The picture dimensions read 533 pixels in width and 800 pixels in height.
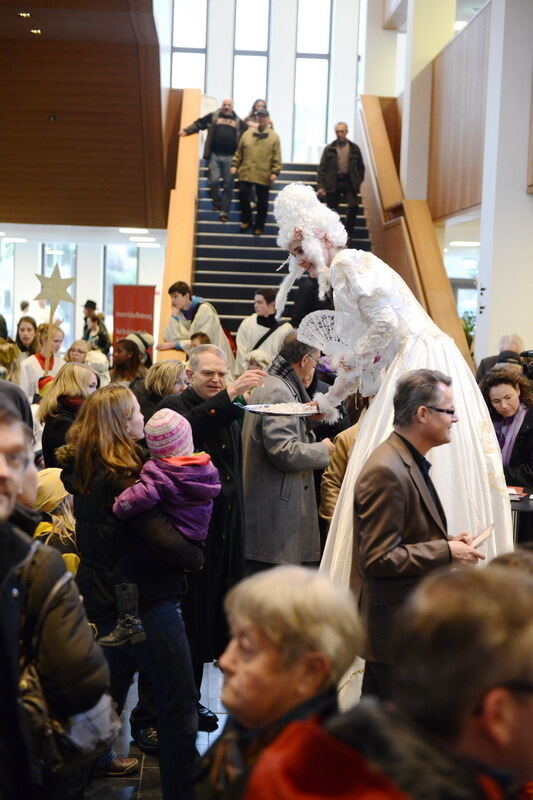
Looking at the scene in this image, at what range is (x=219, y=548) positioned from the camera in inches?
176

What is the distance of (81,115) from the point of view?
14516 millimetres

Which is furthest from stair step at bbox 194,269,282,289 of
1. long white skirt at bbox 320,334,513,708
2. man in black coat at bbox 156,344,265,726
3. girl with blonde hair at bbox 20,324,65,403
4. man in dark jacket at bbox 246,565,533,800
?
man in dark jacket at bbox 246,565,533,800

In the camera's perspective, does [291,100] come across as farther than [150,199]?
Yes

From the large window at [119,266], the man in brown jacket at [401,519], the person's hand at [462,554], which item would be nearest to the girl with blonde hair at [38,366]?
the man in brown jacket at [401,519]

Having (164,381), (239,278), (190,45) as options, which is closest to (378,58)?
(239,278)

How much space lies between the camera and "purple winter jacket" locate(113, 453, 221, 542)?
10.9 feet

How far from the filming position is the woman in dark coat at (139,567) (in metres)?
3.36

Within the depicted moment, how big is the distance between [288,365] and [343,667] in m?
3.26

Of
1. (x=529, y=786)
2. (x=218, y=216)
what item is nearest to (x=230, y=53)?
(x=218, y=216)

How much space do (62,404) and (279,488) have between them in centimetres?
125

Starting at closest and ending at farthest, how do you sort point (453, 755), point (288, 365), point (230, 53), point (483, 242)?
point (453, 755), point (288, 365), point (483, 242), point (230, 53)

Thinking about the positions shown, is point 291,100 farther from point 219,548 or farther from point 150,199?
point 219,548

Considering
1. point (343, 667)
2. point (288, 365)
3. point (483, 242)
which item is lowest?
point (343, 667)

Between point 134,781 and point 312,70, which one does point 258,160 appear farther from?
point 312,70
